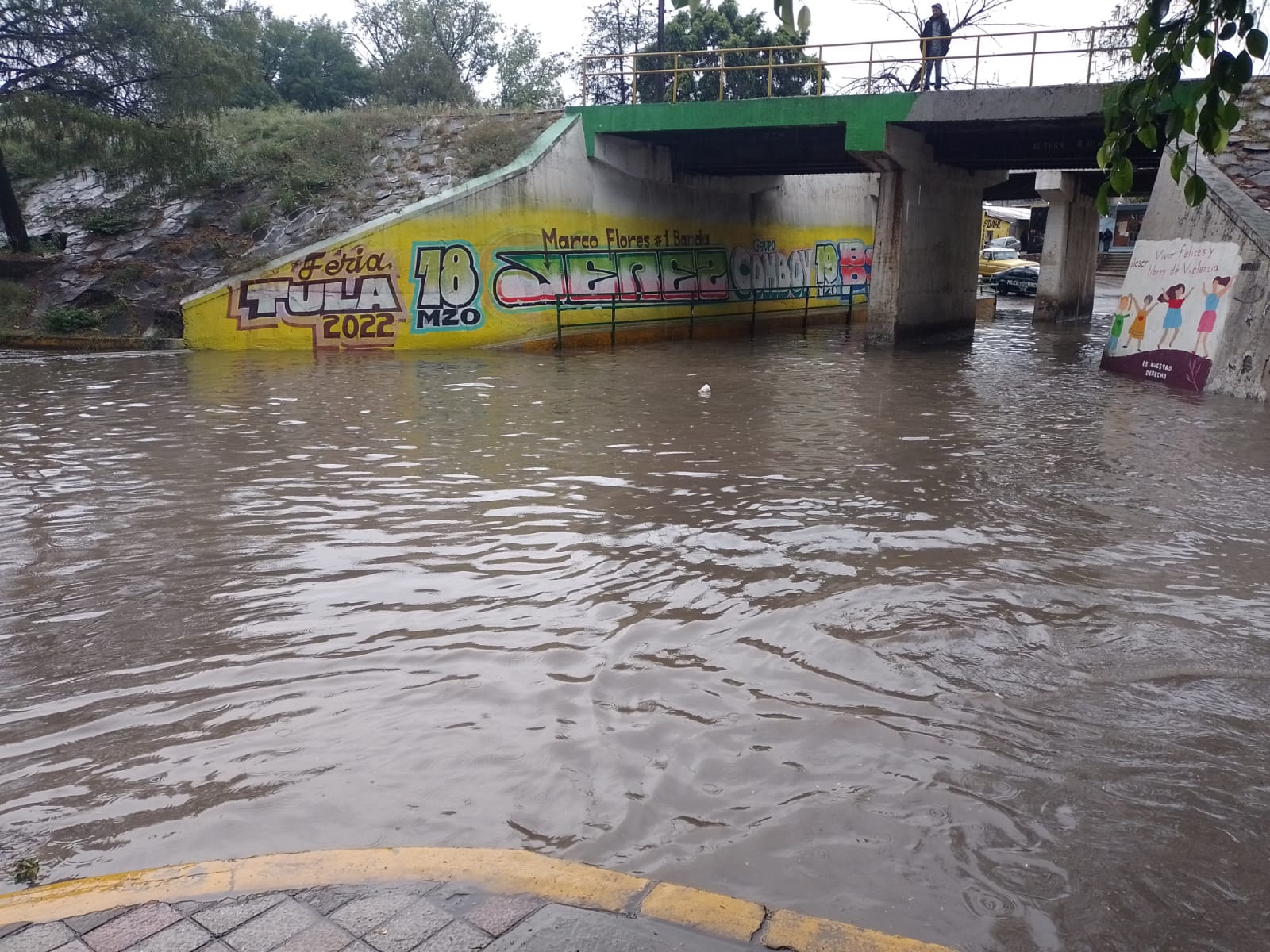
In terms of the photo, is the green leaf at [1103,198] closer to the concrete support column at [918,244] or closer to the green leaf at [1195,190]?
the green leaf at [1195,190]

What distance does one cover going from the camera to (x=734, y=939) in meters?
2.75

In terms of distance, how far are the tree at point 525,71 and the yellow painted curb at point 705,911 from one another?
55267 millimetres

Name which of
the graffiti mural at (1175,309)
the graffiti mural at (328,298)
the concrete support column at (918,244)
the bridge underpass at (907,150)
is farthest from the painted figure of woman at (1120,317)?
the graffiti mural at (328,298)

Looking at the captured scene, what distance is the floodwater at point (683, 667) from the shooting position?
3.57 metres

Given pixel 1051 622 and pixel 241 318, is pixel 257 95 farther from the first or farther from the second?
pixel 1051 622

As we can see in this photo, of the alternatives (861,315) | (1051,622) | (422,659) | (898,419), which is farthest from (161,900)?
(861,315)

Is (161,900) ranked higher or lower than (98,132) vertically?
lower

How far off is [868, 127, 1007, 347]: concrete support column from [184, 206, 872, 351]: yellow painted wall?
19.9 ft

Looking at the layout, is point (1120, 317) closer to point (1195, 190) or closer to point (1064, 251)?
point (1064, 251)

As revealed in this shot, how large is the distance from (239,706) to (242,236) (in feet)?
70.1

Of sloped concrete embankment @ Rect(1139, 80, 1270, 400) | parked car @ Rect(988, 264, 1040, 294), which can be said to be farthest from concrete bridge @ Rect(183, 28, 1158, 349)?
parked car @ Rect(988, 264, 1040, 294)

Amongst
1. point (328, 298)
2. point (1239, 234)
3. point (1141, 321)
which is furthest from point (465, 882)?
point (328, 298)

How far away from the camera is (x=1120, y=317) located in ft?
62.1

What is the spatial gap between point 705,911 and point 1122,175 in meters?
2.41
